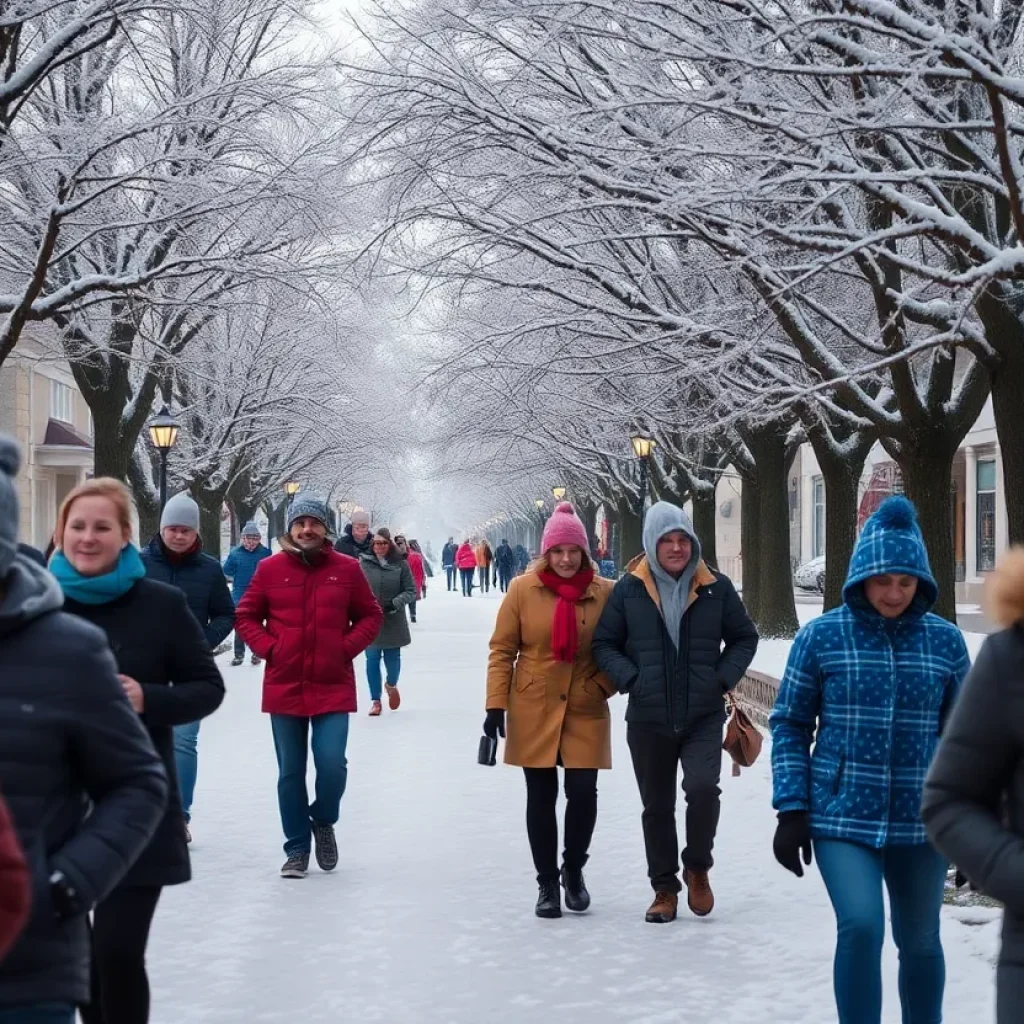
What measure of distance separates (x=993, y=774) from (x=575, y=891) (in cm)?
485

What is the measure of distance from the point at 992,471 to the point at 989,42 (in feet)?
104

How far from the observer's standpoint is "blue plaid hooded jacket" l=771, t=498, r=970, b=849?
4836mm

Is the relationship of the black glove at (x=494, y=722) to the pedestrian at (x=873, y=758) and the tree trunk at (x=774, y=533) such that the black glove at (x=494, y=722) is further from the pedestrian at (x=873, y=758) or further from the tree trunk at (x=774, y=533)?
the tree trunk at (x=774, y=533)

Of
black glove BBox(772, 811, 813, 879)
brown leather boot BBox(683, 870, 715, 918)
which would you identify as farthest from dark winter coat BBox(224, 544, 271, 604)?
black glove BBox(772, 811, 813, 879)

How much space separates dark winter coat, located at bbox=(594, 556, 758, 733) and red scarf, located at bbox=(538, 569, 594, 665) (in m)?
0.12

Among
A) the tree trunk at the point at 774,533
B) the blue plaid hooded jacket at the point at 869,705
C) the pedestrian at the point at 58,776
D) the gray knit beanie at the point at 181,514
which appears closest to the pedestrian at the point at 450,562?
the tree trunk at the point at 774,533

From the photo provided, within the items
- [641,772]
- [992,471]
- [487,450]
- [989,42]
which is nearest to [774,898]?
[641,772]

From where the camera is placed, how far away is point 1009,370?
1229cm

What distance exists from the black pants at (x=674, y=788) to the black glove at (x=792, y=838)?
2.67 m

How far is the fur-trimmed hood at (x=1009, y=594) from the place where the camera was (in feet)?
9.66

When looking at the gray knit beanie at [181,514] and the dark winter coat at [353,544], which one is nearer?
the gray knit beanie at [181,514]

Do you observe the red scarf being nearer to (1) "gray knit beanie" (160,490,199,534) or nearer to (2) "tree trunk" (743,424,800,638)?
(1) "gray knit beanie" (160,490,199,534)

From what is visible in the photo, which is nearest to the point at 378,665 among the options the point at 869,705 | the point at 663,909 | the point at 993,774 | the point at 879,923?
the point at 663,909

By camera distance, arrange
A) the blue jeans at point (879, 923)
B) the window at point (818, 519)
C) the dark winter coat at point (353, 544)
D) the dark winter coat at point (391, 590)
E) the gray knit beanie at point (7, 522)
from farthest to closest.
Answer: the window at point (818, 519) → the dark winter coat at point (391, 590) → the dark winter coat at point (353, 544) → the blue jeans at point (879, 923) → the gray knit beanie at point (7, 522)
